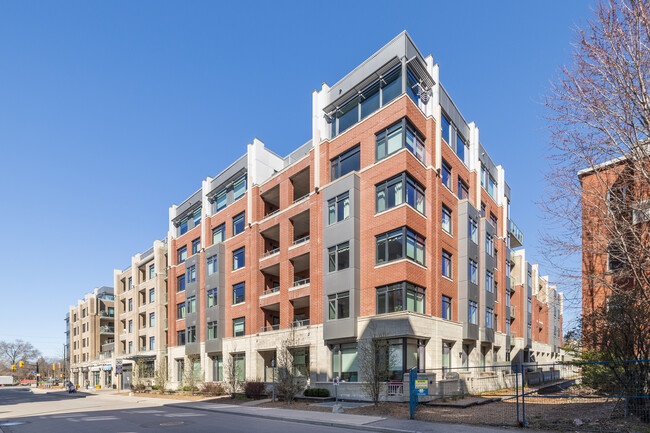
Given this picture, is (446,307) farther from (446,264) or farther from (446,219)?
(446,219)

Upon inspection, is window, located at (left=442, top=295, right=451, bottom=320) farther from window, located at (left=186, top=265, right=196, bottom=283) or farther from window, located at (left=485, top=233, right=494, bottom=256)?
window, located at (left=186, top=265, right=196, bottom=283)

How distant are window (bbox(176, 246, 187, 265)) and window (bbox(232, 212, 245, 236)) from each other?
1254 cm

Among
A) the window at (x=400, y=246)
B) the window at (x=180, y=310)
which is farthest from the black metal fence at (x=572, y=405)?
the window at (x=180, y=310)

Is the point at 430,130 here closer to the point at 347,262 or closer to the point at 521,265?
the point at 347,262

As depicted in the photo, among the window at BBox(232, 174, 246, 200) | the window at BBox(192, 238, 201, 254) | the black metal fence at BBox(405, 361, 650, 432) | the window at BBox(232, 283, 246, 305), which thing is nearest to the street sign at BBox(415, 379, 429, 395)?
the black metal fence at BBox(405, 361, 650, 432)

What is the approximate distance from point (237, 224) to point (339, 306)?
1687 centimetres

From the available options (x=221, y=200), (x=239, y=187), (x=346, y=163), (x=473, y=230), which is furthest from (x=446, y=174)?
(x=221, y=200)

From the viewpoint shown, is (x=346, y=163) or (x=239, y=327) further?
(x=239, y=327)

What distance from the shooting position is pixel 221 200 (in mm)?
44406

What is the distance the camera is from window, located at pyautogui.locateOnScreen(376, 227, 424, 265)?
25219mm

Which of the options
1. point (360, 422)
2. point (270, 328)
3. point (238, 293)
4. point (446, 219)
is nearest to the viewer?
point (360, 422)

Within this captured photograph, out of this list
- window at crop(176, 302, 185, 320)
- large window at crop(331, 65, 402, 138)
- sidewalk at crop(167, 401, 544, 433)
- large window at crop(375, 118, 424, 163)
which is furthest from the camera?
window at crop(176, 302, 185, 320)

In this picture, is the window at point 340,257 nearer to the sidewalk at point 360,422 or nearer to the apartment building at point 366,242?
the apartment building at point 366,242

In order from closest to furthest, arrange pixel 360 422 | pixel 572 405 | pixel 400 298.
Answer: pixel 360 422 < pixel 572 405 < pixel 400 298
